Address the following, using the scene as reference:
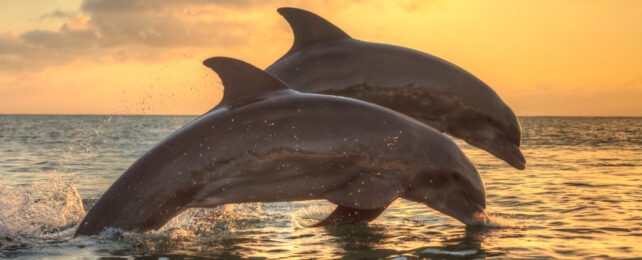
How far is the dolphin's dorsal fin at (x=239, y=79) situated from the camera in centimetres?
631

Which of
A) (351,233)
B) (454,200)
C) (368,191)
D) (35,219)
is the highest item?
(368,191)

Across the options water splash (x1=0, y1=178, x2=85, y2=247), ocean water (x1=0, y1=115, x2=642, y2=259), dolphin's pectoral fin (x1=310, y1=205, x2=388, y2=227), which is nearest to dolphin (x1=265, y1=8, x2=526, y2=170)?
ocean water (x1=0, y1=115, x2=642, y2=259)

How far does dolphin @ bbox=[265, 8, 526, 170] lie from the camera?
808 cm

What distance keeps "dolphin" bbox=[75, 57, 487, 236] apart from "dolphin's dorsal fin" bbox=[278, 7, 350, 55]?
→ 2.00 metres

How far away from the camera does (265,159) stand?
6.04m

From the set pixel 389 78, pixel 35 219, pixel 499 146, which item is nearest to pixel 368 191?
pixel 389 78

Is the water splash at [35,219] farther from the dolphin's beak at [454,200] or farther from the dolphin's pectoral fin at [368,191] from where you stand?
the dolphin's beak at [454,200]

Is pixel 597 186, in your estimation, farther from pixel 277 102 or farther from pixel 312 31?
pixel 277 102

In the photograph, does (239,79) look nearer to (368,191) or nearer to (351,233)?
(368,191)

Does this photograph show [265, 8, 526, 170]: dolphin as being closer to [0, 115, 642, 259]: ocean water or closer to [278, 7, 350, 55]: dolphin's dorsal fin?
[278, 7, 350, 55]: dolphin's dorsal fin

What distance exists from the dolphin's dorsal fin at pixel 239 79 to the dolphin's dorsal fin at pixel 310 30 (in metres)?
2.00

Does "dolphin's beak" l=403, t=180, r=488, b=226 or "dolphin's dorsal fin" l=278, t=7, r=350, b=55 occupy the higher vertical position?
"dolphin's dorsal fin" l=278, t=7, r=350, b=55

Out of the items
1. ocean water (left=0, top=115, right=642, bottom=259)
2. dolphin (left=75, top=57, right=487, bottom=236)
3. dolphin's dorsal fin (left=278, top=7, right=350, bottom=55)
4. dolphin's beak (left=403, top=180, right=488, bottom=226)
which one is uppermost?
dolphin's dorsal fin (left=278, top=7, right=350, bottom=55)

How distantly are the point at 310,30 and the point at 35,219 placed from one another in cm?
388
